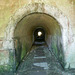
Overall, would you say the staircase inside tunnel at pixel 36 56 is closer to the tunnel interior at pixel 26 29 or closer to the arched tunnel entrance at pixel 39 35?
the tunnel interior at pixel 26 29

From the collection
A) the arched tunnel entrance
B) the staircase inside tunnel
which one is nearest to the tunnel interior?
the staircase inside tunnel

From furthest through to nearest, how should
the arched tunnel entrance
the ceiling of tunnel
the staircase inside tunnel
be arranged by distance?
the arched tunnel entrance < the ceiling of tunnel < the staircase inside tunnel

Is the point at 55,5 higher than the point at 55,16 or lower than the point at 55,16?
higher

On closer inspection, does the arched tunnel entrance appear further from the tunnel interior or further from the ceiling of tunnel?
the ceiling of tunnel

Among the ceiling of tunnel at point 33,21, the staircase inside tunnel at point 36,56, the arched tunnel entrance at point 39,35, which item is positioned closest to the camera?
the staircase inside tunnel at point 36,56

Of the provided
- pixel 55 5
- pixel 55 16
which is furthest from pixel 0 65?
pixel 55 5

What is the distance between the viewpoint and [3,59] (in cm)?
347

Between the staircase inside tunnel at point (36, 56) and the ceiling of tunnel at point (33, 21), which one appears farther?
the ceiling of tunnel at point (33, 21)

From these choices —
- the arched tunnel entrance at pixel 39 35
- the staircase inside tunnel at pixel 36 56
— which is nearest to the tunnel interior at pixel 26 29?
the staircase inside tunnel at pixel 36 56

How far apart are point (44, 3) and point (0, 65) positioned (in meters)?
2.94

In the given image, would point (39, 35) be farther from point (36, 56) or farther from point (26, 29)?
point (36, 56)

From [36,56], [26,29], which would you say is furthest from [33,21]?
[36,56]

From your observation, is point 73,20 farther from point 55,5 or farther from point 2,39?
point 2,39

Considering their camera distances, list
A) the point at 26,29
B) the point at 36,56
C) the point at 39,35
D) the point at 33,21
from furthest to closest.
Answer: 1. the point at 39,35
2. the point at 26,29
3. the point at 36,56
4. the point at 33,21
